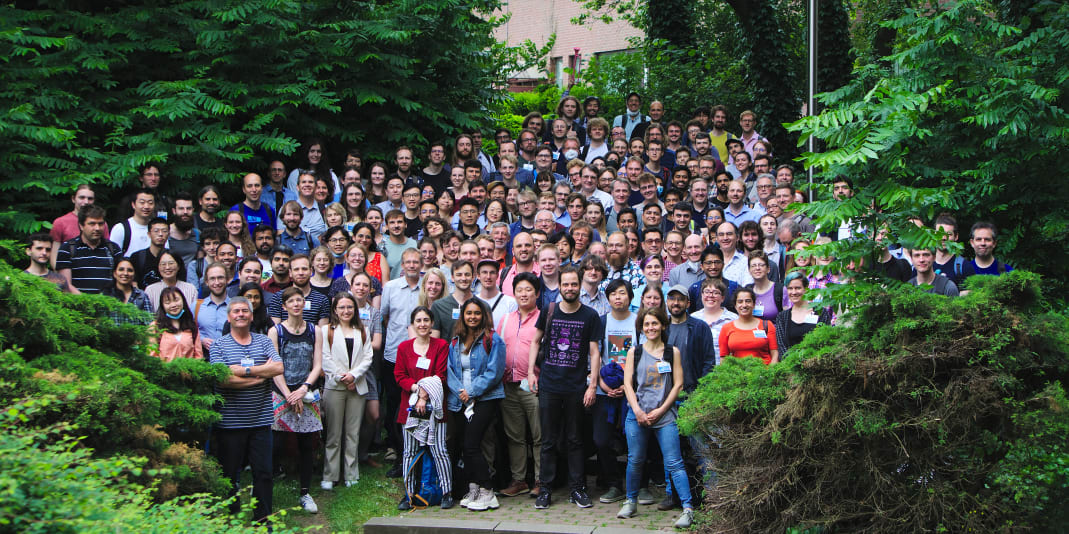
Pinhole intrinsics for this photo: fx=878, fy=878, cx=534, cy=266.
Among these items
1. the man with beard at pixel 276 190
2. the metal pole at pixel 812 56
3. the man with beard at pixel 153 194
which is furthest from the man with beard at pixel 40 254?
the metal pole at pixel 812 56

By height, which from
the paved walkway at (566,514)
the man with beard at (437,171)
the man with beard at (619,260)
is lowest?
the paved walkway at (566,514)

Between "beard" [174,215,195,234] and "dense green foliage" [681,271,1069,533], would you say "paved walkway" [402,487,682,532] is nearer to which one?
"dense green foliage" [681,271,1069,533]

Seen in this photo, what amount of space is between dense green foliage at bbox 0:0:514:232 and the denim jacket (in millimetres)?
4919

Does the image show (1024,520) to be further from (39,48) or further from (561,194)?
(39,48)

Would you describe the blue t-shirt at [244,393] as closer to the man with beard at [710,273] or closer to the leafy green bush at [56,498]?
the leafy green bush at [56,498]

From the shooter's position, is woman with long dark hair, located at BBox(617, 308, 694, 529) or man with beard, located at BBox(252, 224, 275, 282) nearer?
woman with long dark hair, located at BBox(617, 308, 694, 529)

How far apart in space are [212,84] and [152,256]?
3.98 meters

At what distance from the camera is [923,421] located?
4938mm

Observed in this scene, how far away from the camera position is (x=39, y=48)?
38.3ft

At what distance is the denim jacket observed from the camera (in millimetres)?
8781

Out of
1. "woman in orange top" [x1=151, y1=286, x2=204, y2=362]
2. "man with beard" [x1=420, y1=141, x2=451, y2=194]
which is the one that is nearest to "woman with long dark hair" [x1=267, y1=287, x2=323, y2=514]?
"woman in orange top" [x1=151, y1=286, x2=204, y2=362]

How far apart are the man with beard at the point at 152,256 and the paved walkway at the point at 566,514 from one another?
3.83m

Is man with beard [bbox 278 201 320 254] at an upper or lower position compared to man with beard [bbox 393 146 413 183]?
lower

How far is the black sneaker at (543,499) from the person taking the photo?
28.2ft
